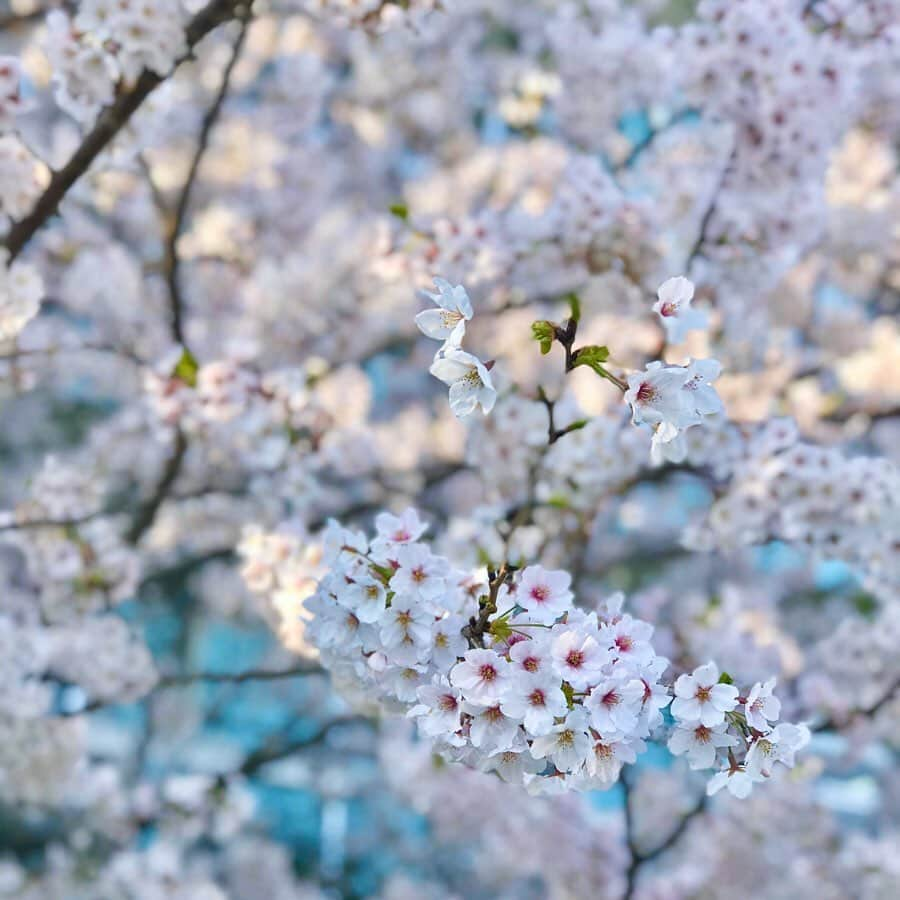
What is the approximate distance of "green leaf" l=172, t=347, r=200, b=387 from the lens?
12.0 ft

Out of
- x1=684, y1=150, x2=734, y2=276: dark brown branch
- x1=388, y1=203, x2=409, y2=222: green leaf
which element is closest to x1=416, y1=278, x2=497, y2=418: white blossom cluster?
x1=388, y1=203, x2=409, y2=222: green leaf

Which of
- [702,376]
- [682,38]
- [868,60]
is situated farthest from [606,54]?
[702,376]

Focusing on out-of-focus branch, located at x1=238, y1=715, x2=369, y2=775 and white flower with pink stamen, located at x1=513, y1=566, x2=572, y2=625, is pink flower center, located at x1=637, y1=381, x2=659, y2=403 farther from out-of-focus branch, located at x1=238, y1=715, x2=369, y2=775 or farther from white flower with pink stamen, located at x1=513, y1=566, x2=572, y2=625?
out-of-focus branch, located at x1=238, y1=715, x2=369, y2=775

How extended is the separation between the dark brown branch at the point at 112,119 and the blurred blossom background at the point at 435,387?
0.04 ft

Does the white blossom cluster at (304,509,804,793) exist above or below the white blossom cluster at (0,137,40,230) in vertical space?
below

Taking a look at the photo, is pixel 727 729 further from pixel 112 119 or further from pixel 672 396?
pixel 112 119

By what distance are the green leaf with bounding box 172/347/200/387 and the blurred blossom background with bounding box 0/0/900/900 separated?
0.03 meters

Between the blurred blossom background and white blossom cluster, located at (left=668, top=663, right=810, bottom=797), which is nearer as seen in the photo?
white blossom cluster, located at (left=668, top=663, right=810, bottom=797)

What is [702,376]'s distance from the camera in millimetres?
1709

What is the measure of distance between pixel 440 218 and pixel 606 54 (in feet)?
5.14

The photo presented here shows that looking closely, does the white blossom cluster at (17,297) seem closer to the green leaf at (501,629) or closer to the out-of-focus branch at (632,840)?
the green leaf at (501,629)

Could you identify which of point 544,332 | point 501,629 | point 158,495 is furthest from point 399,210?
point 501,629

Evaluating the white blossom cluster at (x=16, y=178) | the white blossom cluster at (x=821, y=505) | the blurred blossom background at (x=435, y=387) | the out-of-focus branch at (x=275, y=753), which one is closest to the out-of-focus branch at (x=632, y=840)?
the blurred blossom background at (x=435, y=387)

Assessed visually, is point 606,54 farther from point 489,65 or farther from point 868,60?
point 489,65
